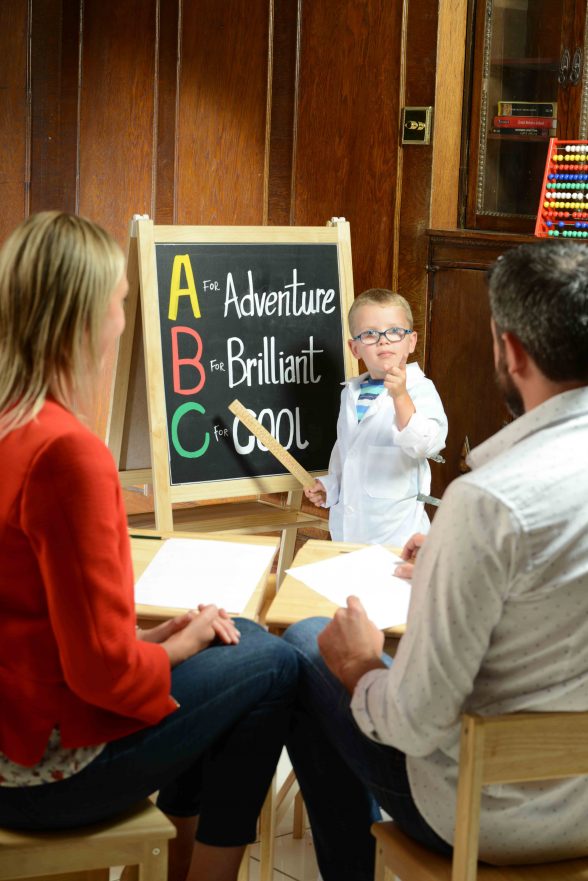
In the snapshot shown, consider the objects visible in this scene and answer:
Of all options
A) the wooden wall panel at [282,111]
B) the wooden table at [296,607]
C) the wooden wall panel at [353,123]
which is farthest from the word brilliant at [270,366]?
the wooden table at [296,607]

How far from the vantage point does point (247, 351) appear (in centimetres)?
321

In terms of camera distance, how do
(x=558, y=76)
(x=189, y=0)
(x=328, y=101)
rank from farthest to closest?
(x=189, y=0) < (x=328, y=101) < (x=558, y=76)

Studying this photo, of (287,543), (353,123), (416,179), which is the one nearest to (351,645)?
(287,543)

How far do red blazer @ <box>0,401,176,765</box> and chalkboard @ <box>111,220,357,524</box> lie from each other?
60.3 inches

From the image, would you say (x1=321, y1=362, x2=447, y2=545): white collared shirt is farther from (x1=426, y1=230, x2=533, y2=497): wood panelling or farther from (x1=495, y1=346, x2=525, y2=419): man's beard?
(x1=495, y1=346, x2=525, y2=419): man's beard

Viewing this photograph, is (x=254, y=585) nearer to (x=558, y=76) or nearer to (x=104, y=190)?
(x=558, y=76)

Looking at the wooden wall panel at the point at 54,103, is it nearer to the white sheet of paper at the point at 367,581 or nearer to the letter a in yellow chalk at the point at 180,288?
the letter a in yellow chalk at the point at 180,288

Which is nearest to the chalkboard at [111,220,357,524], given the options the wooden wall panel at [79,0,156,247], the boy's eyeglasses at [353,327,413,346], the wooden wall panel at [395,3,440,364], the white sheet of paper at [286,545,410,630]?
the boy's eyeglasses at [353,327,413,346]

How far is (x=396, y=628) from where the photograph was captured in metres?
1.80

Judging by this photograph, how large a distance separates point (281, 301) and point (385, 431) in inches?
21.0

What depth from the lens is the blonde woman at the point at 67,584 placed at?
144 centimetres

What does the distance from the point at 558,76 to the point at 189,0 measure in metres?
1.61

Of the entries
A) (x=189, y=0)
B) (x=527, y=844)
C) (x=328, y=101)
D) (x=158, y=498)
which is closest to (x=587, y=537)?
(x=527, y=844)

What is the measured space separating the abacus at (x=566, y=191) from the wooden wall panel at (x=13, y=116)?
7.44ft
